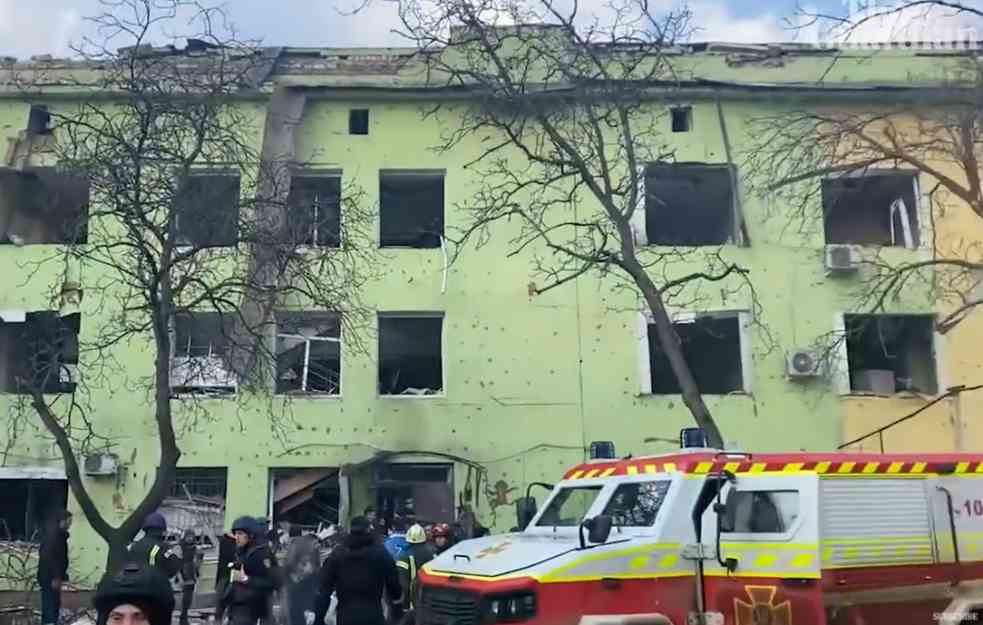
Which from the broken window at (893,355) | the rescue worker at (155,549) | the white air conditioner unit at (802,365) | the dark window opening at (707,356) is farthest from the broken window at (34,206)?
the broken window at (893,355)

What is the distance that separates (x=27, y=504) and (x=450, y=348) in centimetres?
771

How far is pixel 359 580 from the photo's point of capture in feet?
25.1

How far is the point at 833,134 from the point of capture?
45.0 feet

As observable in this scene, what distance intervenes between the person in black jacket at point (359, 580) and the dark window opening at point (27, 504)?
11076 millimetres

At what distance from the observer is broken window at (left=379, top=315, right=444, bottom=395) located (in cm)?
1791

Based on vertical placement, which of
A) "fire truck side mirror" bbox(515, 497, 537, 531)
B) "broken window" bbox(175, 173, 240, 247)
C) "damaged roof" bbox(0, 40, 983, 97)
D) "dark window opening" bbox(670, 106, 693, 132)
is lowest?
"fire truck side mirror" bbox(515, 497, 537, 531)

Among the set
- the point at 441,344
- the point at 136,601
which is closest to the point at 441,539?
the point at 441,344

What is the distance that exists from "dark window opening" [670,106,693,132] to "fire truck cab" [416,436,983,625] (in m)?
11.0

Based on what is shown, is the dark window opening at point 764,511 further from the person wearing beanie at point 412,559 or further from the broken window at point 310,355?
the broken window at point 310,355

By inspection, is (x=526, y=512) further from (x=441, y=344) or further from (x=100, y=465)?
(x=100, y=465)

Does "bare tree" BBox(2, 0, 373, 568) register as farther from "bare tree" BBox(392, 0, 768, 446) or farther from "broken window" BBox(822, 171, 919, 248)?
"broken window" BBox(822, 171, 919, 248)

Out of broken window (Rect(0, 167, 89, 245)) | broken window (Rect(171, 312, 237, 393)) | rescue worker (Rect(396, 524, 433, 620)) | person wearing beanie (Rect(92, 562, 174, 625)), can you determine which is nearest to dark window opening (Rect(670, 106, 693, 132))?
broken window (Rect(171, 312, 237, 393))

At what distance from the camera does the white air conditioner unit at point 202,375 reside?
16.2 metres

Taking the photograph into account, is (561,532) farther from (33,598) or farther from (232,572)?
(33,598)
